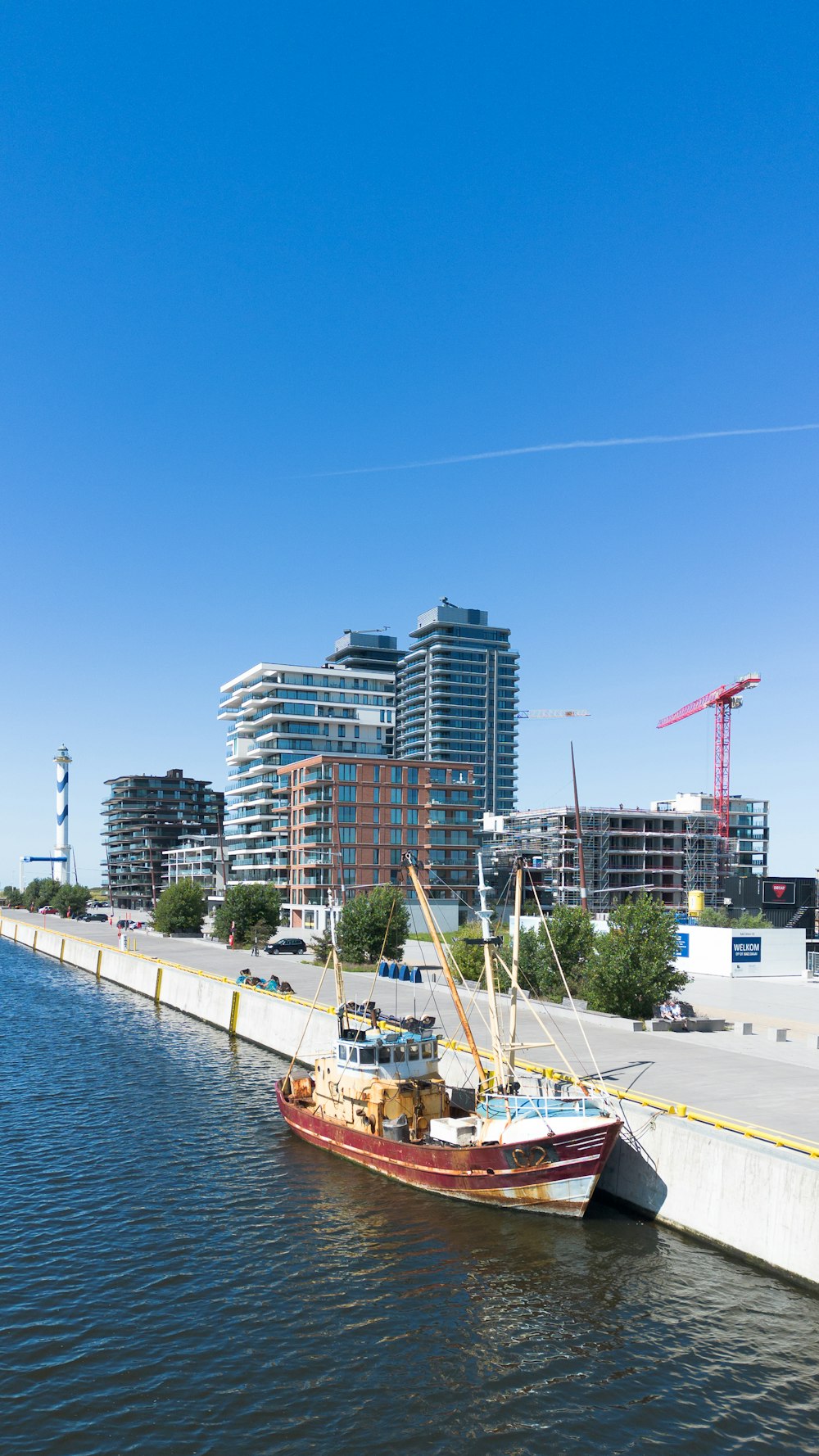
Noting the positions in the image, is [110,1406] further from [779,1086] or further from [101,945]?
[101,945]

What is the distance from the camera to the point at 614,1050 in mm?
44281

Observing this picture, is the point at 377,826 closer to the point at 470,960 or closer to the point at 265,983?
the point at 265,983

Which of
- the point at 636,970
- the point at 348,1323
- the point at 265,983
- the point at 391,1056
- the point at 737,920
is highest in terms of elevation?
the point at 636,970

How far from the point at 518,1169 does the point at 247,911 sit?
7903cm

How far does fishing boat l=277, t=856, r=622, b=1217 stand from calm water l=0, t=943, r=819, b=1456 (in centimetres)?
91

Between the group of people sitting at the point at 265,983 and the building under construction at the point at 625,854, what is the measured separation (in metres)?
112

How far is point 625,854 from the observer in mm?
185625

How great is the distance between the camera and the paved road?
34.4m

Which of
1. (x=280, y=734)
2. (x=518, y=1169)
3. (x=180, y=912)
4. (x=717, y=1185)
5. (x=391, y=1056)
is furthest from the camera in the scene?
(x=280, y=734)

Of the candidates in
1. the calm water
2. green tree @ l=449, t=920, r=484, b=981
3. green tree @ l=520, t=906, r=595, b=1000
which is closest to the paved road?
green tree @ l=449, t=920, r=484, b=981

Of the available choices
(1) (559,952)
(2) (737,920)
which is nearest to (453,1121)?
(1) (559,952)

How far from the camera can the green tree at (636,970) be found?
5466 cm

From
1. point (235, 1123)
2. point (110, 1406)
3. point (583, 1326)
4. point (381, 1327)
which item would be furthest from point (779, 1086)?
point (110, 1406)

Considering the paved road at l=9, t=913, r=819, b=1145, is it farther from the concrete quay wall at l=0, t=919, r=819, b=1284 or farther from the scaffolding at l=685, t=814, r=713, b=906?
the scaffolding at l=685, t=814, r=713, b=906
